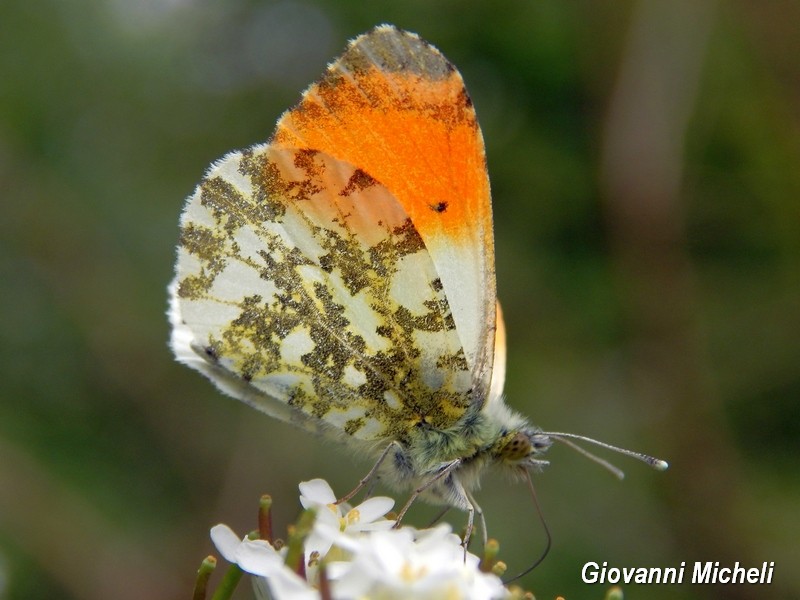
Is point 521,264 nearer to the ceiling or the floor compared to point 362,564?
nearer to the ceiling

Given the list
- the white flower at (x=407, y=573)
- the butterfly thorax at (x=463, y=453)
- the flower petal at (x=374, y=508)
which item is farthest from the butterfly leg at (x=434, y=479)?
the white flower at (x=407, y=573)

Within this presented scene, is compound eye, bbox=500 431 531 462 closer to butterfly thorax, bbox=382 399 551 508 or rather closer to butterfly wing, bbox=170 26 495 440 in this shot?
butterfly thorax, bbox=382 399 551 508

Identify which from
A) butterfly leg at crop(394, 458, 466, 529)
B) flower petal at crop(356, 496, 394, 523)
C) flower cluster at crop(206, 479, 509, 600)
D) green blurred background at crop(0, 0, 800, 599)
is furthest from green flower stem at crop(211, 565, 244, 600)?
green blurred background at crop(0, 0, 800, 599)

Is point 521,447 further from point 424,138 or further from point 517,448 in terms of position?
point 424,138

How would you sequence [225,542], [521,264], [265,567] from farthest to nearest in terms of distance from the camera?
1. [521,264]
2. [225,542]
3. [265,567]

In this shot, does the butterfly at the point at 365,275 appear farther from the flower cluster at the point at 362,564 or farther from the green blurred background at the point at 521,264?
the green blurred background at the point at 521,264

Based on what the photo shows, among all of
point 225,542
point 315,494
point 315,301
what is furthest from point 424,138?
point 225,542

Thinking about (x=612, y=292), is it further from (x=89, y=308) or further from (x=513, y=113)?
(x=89, y=308)
